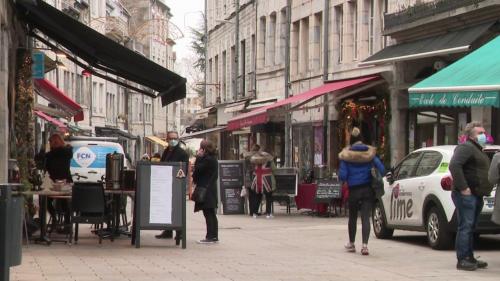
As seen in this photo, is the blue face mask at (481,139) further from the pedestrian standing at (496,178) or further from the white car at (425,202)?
the white car at (425,202)

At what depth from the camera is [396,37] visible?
23.9m

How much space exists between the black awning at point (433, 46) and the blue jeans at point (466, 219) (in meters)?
8.12

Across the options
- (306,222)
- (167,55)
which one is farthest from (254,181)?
(167,55)

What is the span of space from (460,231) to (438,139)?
1173 cm

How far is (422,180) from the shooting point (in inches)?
571

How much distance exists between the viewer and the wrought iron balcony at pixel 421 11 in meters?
20.1

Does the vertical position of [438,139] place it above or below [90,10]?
below

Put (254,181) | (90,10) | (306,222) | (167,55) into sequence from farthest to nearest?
(167,55), (90,10), (254,181), (306,222)

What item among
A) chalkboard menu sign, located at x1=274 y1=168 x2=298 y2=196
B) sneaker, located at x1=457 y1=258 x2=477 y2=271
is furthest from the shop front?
chalkboard menu sign, located at x1=274 y1=168 x2=298 y2=196

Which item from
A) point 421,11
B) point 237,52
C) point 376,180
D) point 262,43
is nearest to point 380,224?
point 376,180

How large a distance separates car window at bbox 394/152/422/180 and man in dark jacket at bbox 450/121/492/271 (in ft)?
11.5

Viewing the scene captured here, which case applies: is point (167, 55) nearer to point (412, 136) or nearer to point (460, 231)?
point (412, 136)

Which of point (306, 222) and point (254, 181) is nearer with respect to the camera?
point (306, 222)

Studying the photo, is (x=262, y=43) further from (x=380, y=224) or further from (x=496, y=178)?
(x=496, y=178)
